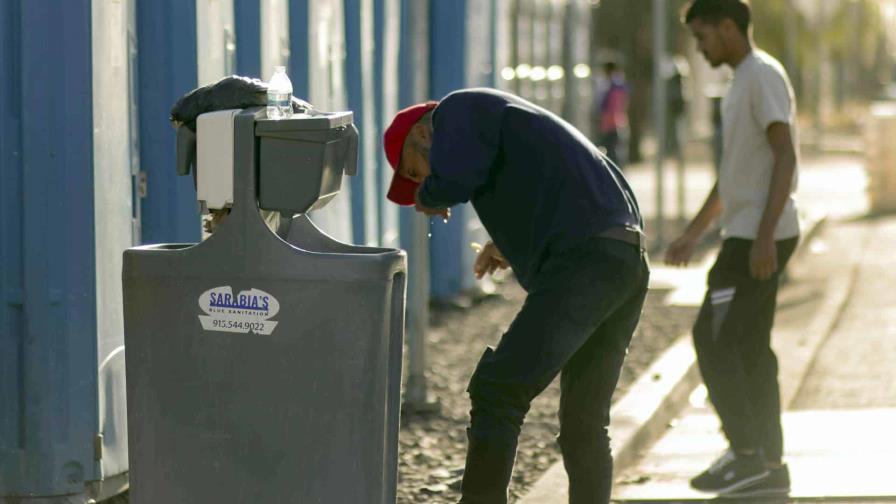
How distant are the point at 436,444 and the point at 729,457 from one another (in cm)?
136

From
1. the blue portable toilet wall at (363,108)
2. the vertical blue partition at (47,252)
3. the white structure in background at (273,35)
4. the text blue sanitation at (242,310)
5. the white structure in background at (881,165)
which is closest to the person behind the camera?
the text blue sanitation at (242,310)

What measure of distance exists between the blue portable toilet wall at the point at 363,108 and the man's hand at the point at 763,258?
380 centimetres

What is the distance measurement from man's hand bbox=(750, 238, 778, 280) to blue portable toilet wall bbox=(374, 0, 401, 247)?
4.42 meters

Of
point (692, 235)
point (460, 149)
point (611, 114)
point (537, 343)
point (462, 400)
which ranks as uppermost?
point (460, 149)

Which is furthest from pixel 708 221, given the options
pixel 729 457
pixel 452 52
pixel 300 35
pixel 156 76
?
pixel 452 52

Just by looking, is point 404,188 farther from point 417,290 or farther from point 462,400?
point 462,400

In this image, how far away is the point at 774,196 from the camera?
6363 millimetres

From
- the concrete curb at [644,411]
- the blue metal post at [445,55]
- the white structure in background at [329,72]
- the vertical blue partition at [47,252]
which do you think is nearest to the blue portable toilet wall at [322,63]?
the white structure in background at [329,72]

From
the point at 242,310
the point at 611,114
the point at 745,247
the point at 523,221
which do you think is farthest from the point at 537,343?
the point at 611,114

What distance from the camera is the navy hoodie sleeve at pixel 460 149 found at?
477cm

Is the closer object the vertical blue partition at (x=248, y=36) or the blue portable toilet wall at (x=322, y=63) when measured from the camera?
the vertical blue partition at (x=248, y=36)

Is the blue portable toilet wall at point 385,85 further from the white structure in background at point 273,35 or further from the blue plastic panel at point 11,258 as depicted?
the blue plastic panel at point 11,258

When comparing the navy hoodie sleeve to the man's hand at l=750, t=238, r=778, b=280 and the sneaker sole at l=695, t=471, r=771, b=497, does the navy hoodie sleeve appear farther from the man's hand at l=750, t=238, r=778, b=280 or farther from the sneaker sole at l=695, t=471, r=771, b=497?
the sneaker sole at l=695, t=471, r=771, b=497

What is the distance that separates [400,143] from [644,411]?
10.9ft
